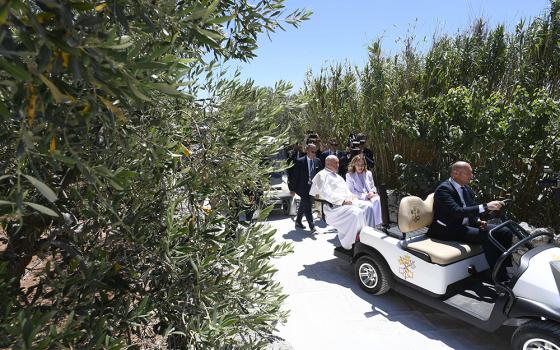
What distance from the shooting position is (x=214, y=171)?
6.29 ft

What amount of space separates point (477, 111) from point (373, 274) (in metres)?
3.34

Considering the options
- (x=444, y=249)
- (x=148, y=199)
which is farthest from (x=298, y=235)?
(x=148, y=199)

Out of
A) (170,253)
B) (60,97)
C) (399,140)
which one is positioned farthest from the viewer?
(399,140)

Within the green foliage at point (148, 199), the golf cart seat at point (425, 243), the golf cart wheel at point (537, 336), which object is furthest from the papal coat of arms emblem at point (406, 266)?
the green foliage at point (148, 199)

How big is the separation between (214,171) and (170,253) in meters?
0.52

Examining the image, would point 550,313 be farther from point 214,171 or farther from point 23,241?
point 23,241

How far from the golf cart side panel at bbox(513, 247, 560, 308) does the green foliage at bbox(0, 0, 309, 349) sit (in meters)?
2.45

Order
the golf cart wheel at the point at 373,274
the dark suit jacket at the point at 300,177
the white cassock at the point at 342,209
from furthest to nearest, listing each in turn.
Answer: the dark suit jacket at the point at 300,177
the white cassock at the point at 342,209
the golf cart wheel at the point at 373,274

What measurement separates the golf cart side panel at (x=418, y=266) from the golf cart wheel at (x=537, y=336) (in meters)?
0.81

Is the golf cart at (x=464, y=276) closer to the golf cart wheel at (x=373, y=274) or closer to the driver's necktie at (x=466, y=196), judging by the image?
the golf cart wheel at (x=373, y=274)

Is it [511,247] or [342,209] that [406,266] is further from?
[342,209]

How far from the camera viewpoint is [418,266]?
395cm

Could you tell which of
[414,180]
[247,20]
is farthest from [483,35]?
[247,20]

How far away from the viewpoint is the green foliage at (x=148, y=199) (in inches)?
41.5
